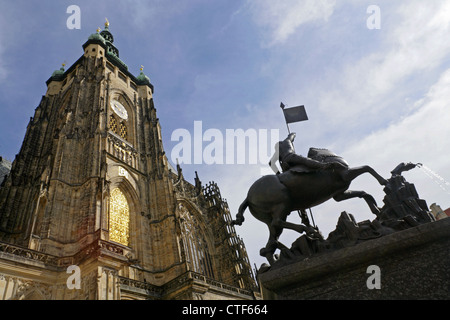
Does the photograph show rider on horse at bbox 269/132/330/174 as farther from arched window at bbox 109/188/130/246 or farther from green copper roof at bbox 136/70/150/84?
green copper roof at bbox 136/70/150/84

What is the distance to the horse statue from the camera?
4148 millimetres

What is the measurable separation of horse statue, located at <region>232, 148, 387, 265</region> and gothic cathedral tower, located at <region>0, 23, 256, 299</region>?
910 cm

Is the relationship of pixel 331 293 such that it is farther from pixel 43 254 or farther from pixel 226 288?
pixel 226 288

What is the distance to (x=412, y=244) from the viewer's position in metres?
3.08

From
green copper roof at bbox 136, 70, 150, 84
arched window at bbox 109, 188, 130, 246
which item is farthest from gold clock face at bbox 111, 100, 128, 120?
arched window at bbox 109, 188, 130, 246

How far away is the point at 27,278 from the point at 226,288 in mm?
12383

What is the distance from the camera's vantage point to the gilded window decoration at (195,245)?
74.7ft

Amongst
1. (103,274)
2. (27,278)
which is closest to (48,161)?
(27,278)

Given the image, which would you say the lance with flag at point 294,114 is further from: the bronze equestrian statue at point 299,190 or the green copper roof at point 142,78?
the green copper roof at point 142,78

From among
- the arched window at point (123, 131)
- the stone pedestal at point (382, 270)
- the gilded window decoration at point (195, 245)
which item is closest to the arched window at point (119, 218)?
the gilded window decoration at point (195, 245)

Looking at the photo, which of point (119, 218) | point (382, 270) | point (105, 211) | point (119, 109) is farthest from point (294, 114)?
point (119, 109)

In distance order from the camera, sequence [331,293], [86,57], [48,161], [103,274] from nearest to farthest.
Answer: [331,293], [103,274], [48,161], [86,57]

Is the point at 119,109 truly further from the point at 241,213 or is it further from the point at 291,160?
the point at 291,160

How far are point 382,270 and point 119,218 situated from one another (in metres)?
18.7
